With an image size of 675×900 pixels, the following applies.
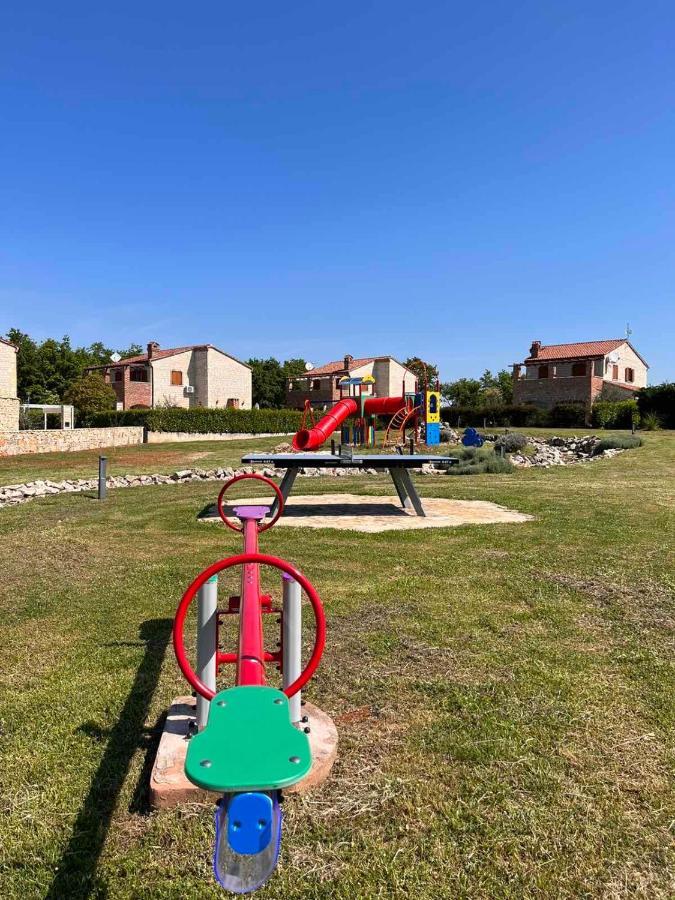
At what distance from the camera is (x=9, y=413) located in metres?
33.8

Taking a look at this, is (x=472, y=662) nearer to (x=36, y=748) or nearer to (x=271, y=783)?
(x=36, y=748)

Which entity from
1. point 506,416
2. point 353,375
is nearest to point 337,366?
point 353,375

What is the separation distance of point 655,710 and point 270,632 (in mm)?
2827

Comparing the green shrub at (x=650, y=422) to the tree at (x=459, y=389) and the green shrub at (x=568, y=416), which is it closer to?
the green shrub at (x=568, y=416)

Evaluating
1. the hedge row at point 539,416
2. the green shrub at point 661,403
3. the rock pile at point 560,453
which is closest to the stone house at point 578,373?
the hedge row at point 539,416

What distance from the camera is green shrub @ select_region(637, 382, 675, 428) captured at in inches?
1363

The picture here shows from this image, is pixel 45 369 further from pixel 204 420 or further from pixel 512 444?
pixel 512 444

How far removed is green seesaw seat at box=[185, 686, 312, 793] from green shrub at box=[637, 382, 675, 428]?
3804cm

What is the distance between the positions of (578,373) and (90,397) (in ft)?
125

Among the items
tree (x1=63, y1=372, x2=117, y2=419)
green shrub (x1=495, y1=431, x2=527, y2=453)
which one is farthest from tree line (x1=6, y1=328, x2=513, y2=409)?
green shrub (x1=495, y1=431, x2=527, y2=453)

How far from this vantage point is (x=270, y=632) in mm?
5008

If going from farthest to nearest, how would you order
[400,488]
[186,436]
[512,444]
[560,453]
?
1. [186,436]
2. [560,453]
3. [512,444]
4. [400,488]

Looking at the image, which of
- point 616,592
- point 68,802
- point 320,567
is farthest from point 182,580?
point 616,592

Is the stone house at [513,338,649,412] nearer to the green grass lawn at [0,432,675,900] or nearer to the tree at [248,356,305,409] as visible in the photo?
the tree at [248,356,305,409]
